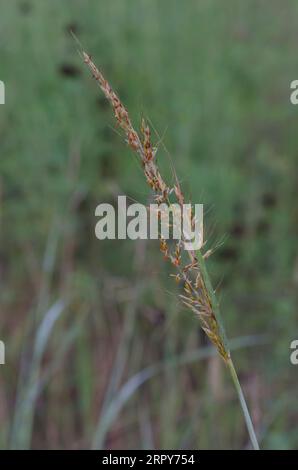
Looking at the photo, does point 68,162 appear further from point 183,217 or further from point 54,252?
point 183,217

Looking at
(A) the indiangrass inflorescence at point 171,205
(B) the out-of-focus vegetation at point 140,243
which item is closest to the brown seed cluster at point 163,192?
(A) the indiangrass inflorescence at point 171,205

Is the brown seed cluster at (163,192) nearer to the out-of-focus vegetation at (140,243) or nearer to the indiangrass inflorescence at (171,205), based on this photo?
the indiangrass inflorescence at (171,205)

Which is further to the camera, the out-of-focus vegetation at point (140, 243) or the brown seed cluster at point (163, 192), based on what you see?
the out-of-focus vegetation at point (140, 243)

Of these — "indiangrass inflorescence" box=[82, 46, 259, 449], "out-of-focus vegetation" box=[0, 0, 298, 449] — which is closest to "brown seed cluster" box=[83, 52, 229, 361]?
"indiangrass inflorescence" box=[82, 46, 259, 449]

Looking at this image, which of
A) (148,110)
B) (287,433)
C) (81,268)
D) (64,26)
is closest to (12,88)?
(64,26)

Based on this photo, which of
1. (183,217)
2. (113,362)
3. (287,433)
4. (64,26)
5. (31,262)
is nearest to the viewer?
(183,217)

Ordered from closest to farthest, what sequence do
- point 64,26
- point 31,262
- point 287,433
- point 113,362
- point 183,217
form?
point 183,217 → point 287,433 → point 113,362 → point 31,262 → point 64,26
